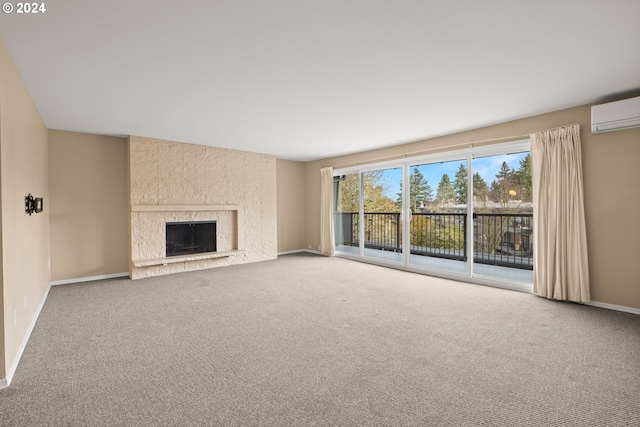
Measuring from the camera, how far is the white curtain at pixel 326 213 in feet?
22.4

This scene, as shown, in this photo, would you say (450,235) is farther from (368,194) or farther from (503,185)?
(368,194)

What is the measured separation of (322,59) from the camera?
2.38 meters

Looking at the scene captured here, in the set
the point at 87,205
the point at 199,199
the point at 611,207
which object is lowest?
the point at 611,207

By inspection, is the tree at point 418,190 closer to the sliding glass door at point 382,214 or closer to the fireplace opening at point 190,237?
the sliding glass door at point 382,214

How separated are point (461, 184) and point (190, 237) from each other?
5.05 metres

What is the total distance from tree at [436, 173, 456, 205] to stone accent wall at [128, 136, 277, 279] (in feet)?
11.6

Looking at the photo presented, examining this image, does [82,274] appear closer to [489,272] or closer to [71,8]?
[71,8]

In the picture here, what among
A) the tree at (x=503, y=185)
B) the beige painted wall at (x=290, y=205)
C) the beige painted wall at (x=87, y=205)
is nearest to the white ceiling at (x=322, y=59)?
the beige painted wall at (x=87, y=205)

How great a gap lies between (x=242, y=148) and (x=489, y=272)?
5.17 meters

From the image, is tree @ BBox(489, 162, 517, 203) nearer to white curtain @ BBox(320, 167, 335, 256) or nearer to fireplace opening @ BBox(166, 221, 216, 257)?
white curtain @ BBox(320, 167, 335, 256)

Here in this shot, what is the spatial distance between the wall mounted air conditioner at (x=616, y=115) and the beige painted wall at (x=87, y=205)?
265 inches

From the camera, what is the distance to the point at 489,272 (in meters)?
5.00

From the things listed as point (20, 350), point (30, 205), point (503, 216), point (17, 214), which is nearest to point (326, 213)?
point (503, 216)

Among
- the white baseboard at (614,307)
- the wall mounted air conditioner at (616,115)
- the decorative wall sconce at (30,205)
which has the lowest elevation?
the white baseboard at (614,307)
